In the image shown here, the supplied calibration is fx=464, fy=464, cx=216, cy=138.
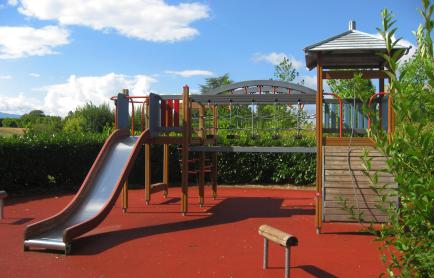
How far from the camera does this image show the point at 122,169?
346 inches

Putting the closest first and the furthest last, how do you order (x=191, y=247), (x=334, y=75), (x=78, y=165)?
(x=191, y=247) < (x=334, y=75) < (x=78, y=165)

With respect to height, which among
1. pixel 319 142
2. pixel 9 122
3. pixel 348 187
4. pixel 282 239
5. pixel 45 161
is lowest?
pixel 282 239

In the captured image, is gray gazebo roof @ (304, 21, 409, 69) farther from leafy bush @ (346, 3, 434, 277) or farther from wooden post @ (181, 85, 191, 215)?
leafy bush @ (346, 3, 434, 277)

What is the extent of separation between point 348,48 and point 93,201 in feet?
16.9

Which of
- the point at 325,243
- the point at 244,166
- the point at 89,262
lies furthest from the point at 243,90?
the point at 89,262

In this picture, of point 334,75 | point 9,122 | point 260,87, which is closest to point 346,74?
point 334,75

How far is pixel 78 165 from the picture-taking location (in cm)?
1444

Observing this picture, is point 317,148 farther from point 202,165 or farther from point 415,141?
point 415,141

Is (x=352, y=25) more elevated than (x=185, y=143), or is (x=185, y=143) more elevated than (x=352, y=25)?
(x=352, y=25)

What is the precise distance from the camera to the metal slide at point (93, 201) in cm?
668

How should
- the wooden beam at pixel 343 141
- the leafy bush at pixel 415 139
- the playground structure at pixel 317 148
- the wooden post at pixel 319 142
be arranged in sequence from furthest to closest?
1. the wooden beam at pixel 343 141
2. the wooden post at pixel 319 142
3. the playground structure at pixel 317 148
4. the leafy bush at pixel 415 139

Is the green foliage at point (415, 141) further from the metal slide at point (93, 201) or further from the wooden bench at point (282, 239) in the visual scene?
the metal slide at point (93, 201)

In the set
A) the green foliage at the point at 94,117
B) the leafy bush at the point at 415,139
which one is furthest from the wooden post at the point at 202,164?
the green foliage at the point at 94,117

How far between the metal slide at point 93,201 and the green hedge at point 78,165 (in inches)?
167
